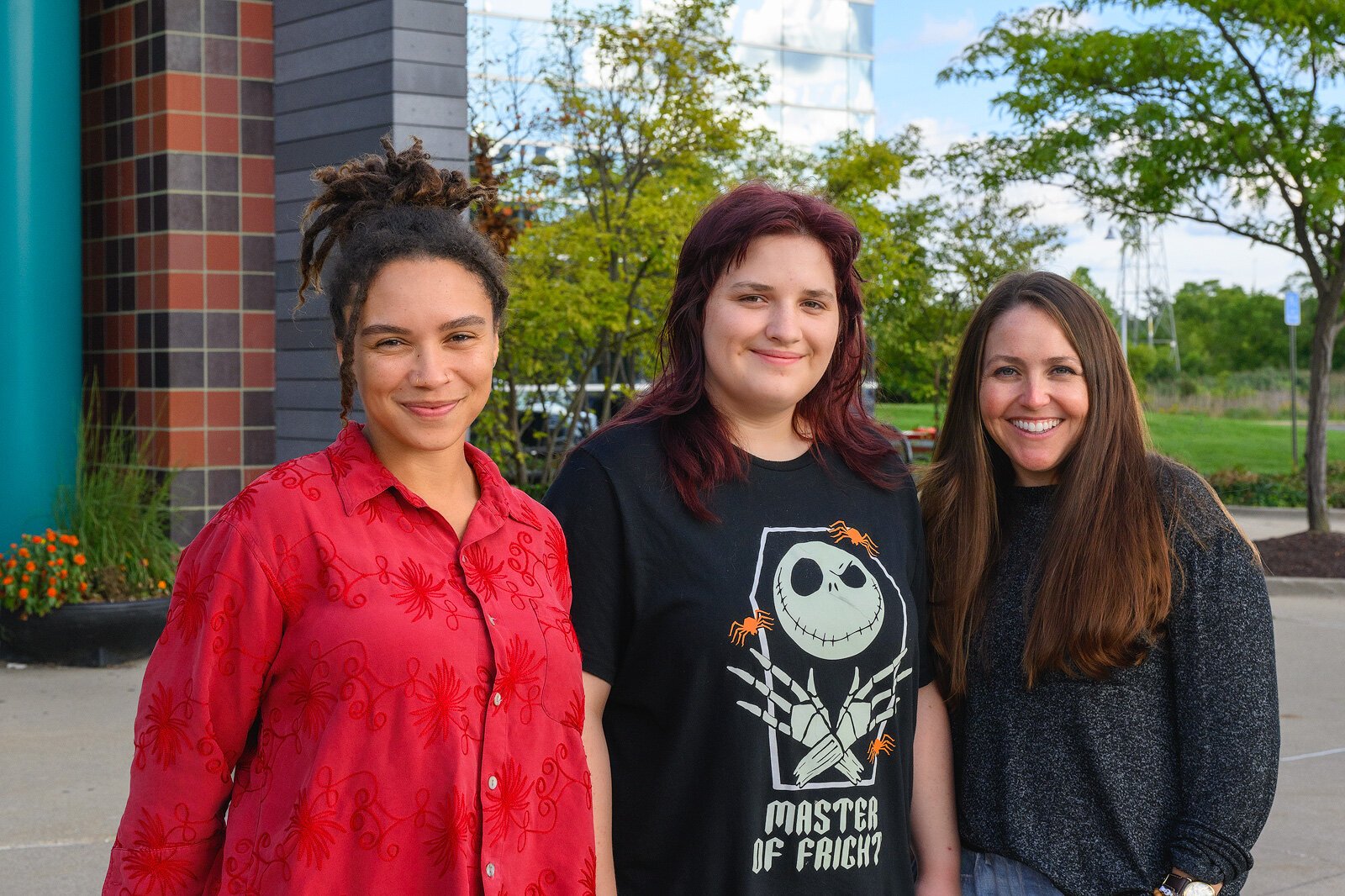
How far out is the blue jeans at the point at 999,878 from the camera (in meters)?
2.47

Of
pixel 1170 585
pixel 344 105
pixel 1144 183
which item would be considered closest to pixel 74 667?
pixel 344 105

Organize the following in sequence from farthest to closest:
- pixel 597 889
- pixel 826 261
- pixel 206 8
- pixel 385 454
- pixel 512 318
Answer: pixel 512 318 < pixel 206 8 < pixel 826 261 < pixel 597 889 < pixel 385 454

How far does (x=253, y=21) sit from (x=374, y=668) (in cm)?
675

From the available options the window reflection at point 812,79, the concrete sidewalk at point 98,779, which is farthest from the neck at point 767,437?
the window reflection at point 812,79

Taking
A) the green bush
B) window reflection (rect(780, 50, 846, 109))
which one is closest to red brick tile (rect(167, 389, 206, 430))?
the green bush

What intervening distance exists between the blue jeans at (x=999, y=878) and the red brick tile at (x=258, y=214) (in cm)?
648

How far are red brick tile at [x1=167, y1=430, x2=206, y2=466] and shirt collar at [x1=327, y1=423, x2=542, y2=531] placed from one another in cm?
599

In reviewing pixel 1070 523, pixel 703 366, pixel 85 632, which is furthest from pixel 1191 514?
pixel 85 632

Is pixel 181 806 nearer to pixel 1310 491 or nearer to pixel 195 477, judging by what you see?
pixel 195 477

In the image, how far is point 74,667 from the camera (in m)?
7.27

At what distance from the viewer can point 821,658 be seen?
241cm

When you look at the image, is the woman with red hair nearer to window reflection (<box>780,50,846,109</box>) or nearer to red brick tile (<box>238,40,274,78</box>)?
red brick tile (<box>238,40,274,78</box>)

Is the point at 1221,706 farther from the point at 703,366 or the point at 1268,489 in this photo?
the point at 1268,489

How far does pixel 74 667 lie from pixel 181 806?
5869 millimetres
